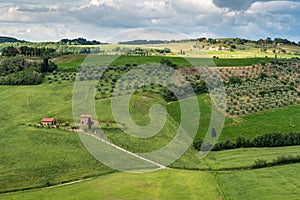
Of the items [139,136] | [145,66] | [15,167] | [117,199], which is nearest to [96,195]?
[117,199]

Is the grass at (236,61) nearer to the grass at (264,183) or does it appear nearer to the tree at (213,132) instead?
the tree at (213,132)

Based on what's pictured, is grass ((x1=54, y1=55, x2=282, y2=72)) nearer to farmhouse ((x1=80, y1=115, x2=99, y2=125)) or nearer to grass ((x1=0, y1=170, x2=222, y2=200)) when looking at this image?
farmhouse ((x1=80, y1=115, x2=99, y2=125))

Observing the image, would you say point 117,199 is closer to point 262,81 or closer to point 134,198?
point 134,198

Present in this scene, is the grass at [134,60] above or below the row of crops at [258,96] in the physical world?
above

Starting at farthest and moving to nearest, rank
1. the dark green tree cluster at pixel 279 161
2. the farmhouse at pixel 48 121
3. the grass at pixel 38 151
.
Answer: the farmhouse at pixel 48 121, the dark green tree cluster at pixel 279 161, the grass at pixel 38 151

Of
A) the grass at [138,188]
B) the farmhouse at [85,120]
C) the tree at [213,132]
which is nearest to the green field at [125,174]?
the grass at [138,188]

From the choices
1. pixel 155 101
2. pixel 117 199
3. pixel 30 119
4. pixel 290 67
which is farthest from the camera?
pixel 290 67

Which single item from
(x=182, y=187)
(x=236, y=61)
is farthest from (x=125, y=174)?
(x=236, y=61)
